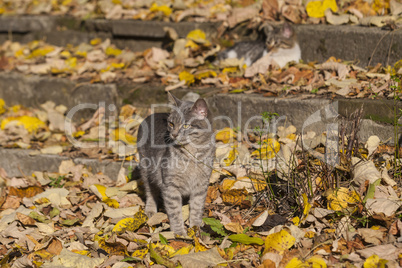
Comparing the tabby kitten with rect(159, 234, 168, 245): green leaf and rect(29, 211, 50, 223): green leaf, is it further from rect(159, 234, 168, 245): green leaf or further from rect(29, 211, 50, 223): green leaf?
rect(29, 211, 50, 223): green leaf

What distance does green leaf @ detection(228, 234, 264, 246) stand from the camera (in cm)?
285

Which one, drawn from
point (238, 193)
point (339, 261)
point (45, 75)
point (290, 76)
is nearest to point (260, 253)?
point (339, 261)

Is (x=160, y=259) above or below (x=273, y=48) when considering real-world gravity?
below

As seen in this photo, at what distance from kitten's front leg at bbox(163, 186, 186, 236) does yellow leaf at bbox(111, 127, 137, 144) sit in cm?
127

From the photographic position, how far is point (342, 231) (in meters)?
2.80

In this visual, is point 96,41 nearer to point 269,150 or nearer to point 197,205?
point 269,150

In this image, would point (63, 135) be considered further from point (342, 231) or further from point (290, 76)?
point (342, 231)

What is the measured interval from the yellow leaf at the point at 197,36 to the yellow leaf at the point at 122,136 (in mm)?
1637

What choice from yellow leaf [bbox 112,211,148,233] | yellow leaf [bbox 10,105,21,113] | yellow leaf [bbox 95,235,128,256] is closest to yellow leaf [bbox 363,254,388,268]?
yellow leaf [bbox 95,235,128,256]

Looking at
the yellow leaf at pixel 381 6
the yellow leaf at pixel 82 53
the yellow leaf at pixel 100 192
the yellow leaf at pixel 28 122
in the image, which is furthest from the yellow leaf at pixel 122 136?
the yellow leaf at pixel 381 6

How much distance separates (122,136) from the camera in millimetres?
4797

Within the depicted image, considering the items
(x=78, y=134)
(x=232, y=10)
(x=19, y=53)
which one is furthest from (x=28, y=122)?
(x=232, y=10)

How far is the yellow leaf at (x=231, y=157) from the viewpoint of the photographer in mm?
4004

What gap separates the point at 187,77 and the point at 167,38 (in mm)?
1257
